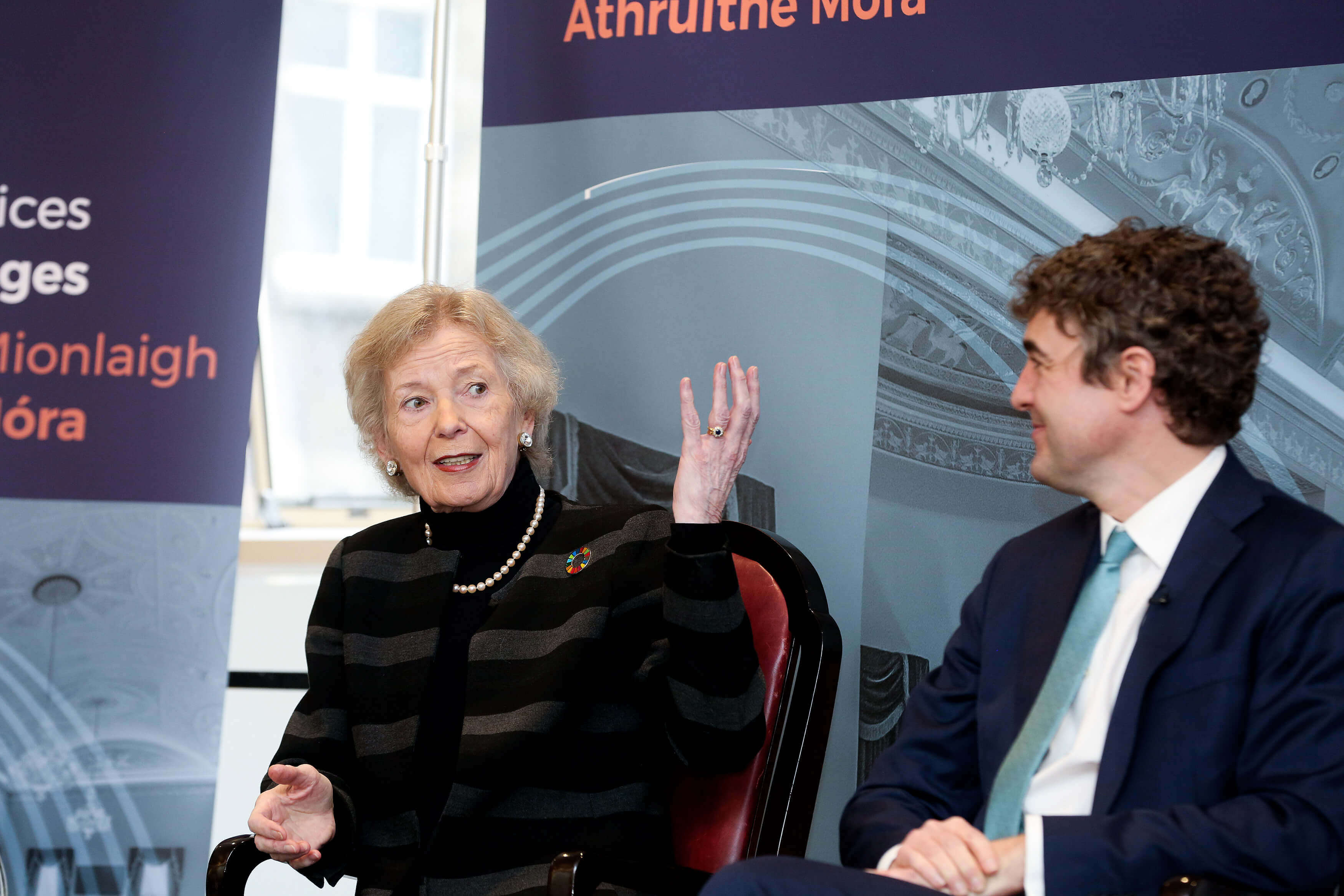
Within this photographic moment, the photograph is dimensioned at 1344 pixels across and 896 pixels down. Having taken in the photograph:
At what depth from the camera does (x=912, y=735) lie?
67.3 inches

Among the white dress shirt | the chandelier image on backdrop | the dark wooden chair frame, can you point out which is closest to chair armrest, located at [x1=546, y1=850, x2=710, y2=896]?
the dark wooden chair frame

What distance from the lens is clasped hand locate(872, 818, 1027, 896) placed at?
1391 mm

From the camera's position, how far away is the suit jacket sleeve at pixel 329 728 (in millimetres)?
1949

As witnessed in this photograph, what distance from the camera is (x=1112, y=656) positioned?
1.53 metres

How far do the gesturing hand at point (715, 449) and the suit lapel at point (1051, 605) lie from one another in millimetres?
469

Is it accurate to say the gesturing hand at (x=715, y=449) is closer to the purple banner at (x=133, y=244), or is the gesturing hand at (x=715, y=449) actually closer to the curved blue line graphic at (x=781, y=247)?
the curved blue line graphic at (x=781, y=247)

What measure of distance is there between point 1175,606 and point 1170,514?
0.42ft

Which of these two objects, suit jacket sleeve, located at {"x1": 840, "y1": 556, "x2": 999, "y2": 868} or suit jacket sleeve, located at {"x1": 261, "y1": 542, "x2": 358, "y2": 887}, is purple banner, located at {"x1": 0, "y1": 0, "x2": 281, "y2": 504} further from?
suit jacket sleeve, located at {"x1": 840, "y1": 556, "x2": 999, "y2": 868}

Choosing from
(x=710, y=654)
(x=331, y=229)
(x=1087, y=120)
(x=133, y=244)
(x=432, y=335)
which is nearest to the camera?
(x=710, y=654)

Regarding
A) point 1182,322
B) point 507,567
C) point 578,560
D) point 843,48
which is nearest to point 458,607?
point 507,567

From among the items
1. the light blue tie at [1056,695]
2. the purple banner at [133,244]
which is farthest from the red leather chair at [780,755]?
the purple banner at [133,244]

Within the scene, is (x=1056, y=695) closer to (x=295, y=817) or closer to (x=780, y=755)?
(x=780, y=755)

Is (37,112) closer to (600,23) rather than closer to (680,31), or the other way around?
(600,23)

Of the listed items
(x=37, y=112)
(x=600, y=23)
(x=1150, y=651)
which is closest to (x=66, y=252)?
(x=37, y=112)
